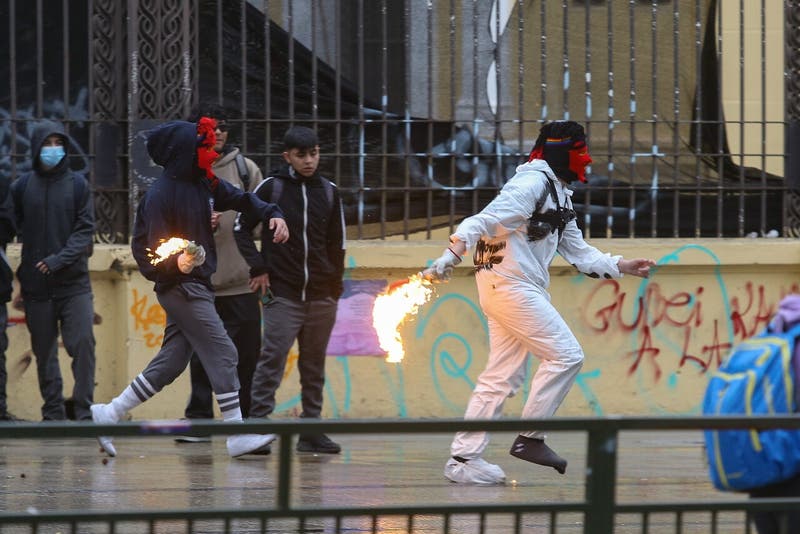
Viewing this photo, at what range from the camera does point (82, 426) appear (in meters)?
3.62

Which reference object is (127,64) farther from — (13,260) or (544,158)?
(544,158)

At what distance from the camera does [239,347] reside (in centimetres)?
850

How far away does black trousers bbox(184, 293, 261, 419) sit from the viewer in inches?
332

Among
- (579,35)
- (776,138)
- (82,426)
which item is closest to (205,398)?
(579,35)

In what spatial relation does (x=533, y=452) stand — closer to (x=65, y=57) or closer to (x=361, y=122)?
(x=361, y=122)

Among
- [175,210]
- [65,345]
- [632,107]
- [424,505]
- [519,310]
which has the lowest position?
[65,345]

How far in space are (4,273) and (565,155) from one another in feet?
12.3

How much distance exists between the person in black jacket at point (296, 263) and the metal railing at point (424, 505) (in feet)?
13.3

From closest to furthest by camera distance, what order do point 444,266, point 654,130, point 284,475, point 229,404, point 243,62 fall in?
point 284,475 → point 444,266 → point 229,404 → point 243,62 → point 654,130

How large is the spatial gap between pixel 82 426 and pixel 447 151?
6447mm

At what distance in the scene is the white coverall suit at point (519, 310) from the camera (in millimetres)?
6801

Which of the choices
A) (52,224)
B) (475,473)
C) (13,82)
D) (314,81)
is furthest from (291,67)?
(475,473)

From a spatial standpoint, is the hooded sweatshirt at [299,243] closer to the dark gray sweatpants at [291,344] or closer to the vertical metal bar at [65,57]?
the dark gray sweatpants at [291,344]

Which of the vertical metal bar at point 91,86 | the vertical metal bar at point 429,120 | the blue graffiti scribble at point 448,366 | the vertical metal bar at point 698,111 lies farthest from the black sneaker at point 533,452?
the vertical metal bar at point 91,86
